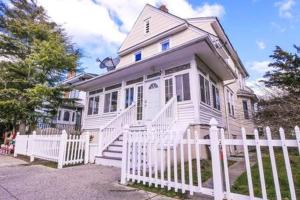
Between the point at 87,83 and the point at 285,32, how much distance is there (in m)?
14.1

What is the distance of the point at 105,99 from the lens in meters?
12.1

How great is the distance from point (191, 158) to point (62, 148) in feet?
16.5

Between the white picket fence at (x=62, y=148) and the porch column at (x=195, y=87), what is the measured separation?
15.1 feet

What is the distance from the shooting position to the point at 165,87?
9078 millimetres

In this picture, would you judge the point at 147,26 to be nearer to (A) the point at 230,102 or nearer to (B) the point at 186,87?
(B) the point at 186,87

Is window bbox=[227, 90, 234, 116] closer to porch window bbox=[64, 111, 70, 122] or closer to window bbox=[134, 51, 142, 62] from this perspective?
window bbox=[134, 51, 142, 62]

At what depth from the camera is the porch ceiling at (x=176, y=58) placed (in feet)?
24.9

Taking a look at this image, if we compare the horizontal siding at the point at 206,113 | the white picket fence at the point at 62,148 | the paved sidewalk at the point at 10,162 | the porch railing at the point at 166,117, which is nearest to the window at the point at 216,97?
the horizontal siding at the point at 206,113

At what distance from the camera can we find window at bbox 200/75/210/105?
8.48 meters

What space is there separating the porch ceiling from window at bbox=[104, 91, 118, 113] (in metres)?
0.79

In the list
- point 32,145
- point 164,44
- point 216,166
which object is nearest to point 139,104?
point 164,44

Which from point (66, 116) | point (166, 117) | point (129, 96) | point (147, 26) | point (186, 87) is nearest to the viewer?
point (166, 117)

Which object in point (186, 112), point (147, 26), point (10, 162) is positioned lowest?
point (10, 162)

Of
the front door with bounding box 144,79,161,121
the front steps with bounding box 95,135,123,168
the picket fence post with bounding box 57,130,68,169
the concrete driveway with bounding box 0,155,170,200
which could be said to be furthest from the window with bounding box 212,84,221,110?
the picket fence post with bounding box 57,130,68,169
